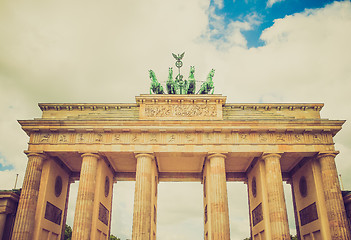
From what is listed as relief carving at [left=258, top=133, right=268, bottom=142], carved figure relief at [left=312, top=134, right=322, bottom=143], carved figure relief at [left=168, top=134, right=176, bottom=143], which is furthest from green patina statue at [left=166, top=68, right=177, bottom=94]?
carved figure relief at [left=312, top=134, right=322, bottom=143]

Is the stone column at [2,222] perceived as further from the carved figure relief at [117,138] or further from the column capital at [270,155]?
the column capital at [270,155]

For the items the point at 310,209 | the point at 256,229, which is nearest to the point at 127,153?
the point at 256,229

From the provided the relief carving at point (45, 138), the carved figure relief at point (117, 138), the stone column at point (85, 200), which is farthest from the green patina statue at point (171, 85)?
the relief carving at point (45, 138)

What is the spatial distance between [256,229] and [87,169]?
15864 mm

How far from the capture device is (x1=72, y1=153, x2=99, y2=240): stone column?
867 inches

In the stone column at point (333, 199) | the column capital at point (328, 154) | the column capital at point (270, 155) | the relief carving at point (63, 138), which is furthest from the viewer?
the relief carving at point (63, 138)

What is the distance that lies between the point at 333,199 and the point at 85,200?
18.9 meters

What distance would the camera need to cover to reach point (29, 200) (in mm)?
22656

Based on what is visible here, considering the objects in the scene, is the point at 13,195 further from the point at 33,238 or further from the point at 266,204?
the point at 266,204

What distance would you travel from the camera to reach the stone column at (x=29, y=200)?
21.8 meters

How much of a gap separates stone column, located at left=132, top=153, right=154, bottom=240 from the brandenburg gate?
0.07 meters

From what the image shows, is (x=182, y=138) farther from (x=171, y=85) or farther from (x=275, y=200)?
(x=275, y=200)

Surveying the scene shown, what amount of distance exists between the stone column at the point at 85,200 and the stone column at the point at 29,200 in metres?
3.33

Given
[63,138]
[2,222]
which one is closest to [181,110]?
[63,138]
